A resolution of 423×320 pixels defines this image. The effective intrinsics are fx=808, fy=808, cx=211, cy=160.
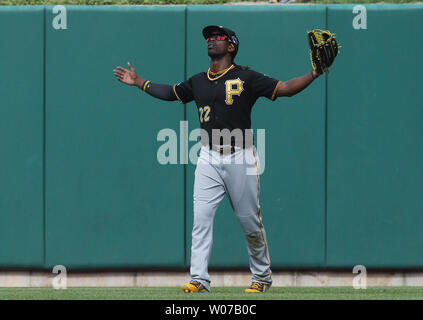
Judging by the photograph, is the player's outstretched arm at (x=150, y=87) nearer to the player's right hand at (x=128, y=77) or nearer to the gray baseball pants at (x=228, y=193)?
the player's right hand at (x=128, y=77)

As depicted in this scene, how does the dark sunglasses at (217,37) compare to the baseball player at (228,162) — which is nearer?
the baseball player at (228,162)

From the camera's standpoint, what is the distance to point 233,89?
19.0 ft

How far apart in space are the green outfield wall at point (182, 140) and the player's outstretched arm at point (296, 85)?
1.65 metres

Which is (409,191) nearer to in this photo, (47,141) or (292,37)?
(292,37)

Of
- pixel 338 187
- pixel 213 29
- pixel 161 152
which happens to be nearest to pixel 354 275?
pixel 338 187

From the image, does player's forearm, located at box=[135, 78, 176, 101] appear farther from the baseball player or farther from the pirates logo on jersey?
the pirates logo on jersey

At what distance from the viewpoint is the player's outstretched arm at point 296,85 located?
18.1 ft

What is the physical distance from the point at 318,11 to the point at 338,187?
1.60 m

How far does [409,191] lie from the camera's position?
288 inches

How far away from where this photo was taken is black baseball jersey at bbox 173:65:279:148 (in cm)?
575

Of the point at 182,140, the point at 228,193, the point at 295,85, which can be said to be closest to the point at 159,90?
the point at 228,193

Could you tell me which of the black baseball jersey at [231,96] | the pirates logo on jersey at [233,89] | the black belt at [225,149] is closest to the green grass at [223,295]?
the black belt at [225,149]

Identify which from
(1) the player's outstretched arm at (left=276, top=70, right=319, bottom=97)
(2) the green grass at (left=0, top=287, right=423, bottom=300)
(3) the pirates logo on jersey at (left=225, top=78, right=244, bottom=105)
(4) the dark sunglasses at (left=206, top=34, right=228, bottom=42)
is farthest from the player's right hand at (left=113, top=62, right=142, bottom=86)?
(2) the green grass at (left=0, top=287, right=423, bottom=300)

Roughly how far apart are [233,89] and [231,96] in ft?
0.18
